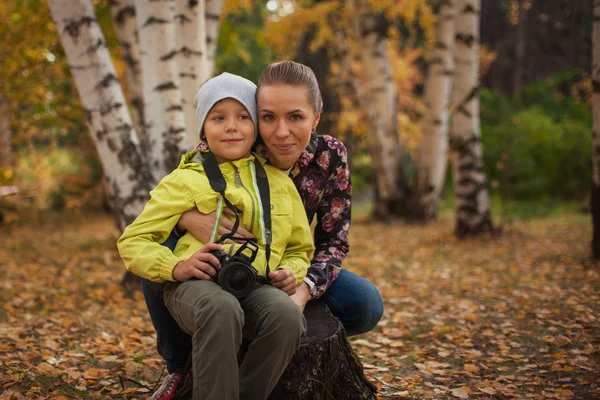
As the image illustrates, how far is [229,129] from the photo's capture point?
229 centimetres

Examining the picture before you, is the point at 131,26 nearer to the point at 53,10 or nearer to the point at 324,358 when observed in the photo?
the point at 53,10

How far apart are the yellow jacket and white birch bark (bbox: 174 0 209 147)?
2561mm

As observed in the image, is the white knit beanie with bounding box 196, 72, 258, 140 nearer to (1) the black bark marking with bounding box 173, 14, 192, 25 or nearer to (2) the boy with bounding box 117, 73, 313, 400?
(2) the boy with bounding box 117, 73, 313, 400

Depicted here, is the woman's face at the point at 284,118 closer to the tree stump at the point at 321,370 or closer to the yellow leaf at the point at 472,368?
the tree stump at the point at 321,370

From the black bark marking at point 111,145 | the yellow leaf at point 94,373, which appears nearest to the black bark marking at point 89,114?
the black bark marking at point 111,145

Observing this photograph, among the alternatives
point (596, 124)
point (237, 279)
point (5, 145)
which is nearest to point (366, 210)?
point (5, 145)

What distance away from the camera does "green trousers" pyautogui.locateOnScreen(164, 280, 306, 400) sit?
194cm

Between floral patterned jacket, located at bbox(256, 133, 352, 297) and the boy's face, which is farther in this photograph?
floral patterned jacket, located at bbox(256, 133, 352, 297)

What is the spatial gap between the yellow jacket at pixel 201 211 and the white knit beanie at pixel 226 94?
0.20 metres

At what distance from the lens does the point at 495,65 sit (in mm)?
21562

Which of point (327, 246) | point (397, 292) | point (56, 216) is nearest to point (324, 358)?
point (327, 246)

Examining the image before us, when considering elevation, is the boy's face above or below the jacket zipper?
above

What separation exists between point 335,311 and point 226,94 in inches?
48.0

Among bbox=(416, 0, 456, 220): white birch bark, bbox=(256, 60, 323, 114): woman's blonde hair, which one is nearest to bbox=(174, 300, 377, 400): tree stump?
bbox=(256, 60, 323, 114): woman's blonde hair
